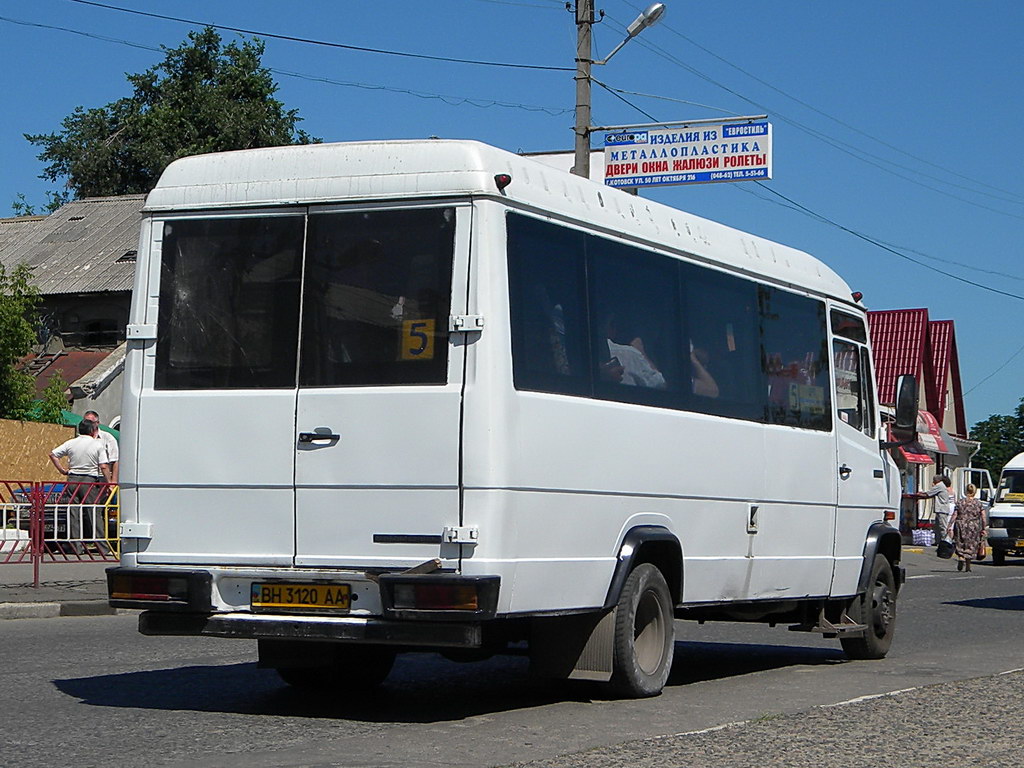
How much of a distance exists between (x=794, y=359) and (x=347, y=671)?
157 inches

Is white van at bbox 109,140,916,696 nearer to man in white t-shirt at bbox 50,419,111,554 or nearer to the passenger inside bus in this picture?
the passenger inside bus

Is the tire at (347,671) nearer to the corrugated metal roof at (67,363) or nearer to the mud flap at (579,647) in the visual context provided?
the mud flap at (579,647)

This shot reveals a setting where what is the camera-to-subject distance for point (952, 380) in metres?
70.4

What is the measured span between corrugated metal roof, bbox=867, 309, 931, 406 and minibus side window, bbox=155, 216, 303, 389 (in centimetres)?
5464

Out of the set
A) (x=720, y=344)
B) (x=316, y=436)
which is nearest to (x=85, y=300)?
(x=720, y=344)

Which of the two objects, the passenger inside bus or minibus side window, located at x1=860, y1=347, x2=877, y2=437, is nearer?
the passenger inside bus

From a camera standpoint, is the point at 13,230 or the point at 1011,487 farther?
the point at 13,230

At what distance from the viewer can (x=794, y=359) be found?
478 inches

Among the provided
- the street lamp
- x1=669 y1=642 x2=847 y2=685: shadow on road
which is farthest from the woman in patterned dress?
x1=669 y1=642 x2=847 y2=685: shadow on road

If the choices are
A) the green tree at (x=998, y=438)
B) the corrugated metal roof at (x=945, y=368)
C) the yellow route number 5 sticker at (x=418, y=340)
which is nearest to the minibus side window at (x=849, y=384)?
the yellow route number 5 sticker at (x=418, y=340)

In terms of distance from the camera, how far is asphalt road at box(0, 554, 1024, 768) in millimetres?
7602

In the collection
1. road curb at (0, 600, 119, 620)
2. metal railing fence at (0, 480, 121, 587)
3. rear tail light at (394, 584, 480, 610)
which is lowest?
road curb at (0, 600, 119, 620)

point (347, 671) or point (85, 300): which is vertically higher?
point (85, 300)

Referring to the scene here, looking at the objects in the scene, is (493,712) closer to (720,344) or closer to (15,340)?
(720,344)
